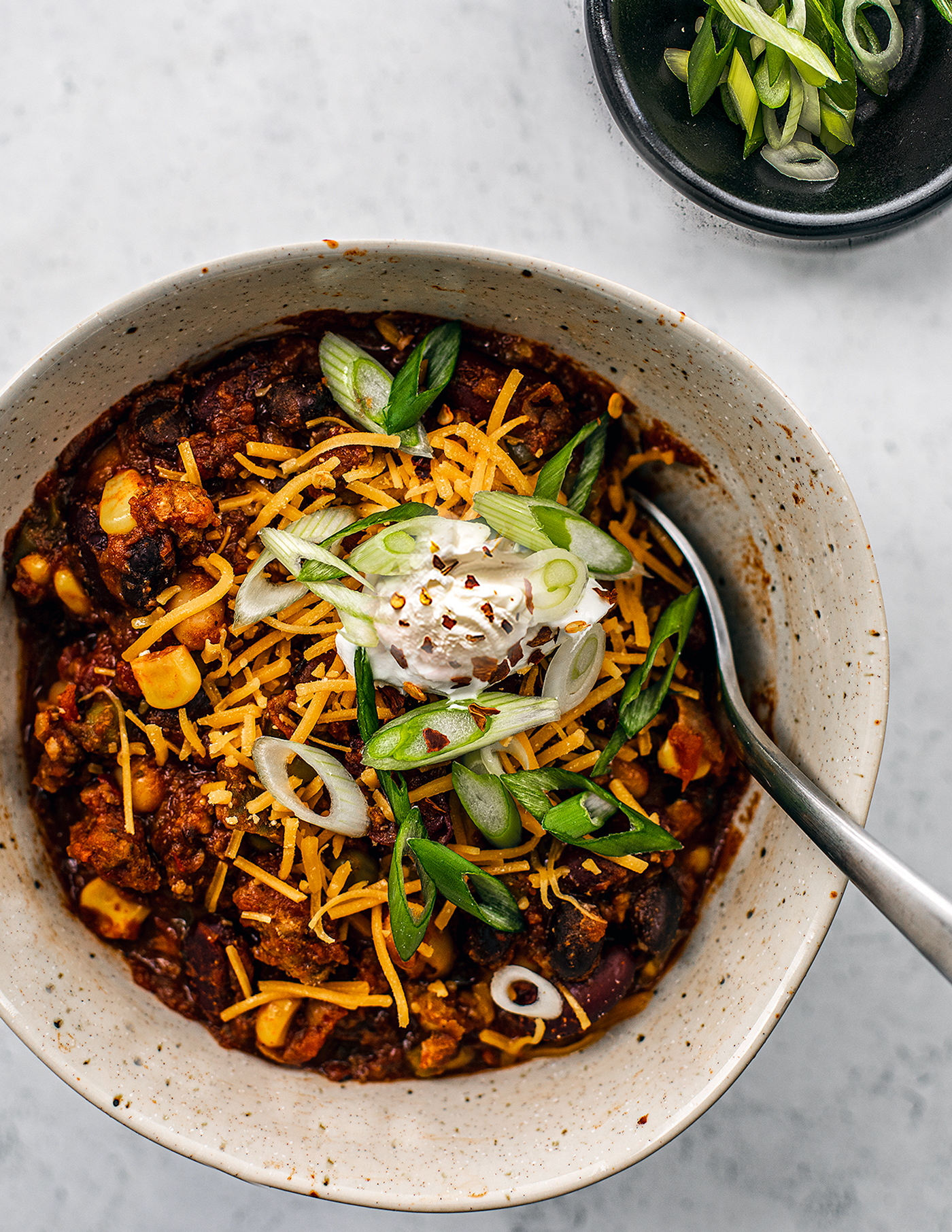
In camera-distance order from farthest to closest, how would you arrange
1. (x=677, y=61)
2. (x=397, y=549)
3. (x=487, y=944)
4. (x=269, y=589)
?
(x=677, y=61) → (x=487, y=944) → (x=269, y=589) → (x=397, y=549)

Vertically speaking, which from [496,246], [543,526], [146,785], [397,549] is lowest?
[146,785]

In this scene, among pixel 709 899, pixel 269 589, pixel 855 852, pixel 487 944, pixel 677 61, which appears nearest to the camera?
pixel 855 852

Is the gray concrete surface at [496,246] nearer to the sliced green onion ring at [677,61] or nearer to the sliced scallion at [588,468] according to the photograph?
the sliced green onion ring at [677,61]

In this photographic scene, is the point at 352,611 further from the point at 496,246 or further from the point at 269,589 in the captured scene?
the point at 496,246

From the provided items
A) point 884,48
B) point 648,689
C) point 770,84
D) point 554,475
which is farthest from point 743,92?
point 648,689

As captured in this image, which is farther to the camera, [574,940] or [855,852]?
[574,940]

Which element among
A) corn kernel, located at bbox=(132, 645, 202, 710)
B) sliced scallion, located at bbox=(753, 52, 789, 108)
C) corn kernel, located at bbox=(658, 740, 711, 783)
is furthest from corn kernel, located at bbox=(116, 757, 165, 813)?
sliced scallion, located at bbox=(753, 52, 789, 108)

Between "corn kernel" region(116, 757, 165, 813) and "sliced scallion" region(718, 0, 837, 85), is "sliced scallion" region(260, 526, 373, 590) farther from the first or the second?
"sliced scallion" region(718, 0, 837, 85)

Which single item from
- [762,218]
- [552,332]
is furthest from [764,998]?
[762,218]
